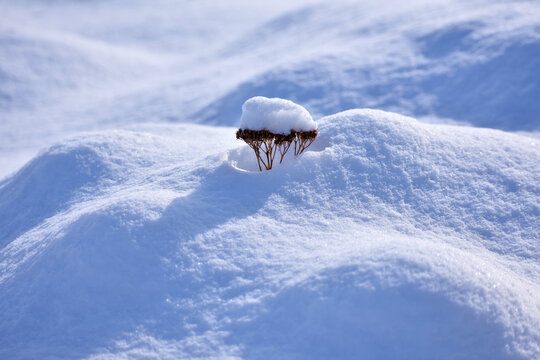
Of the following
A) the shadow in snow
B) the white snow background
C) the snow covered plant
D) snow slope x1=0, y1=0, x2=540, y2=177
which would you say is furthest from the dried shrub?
snow slope x1=0, y1=0, x2=540, y2=177

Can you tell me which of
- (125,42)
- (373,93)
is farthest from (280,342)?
(125,42)

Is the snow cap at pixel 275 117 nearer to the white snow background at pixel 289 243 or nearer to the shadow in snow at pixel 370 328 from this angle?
the white snow background at pixel 289 243

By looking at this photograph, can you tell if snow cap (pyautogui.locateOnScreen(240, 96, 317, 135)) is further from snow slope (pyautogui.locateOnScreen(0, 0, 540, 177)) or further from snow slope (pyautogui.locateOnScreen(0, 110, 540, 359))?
snow slope (pyautogui.locateOnScreen(0, 0, 540, 177))

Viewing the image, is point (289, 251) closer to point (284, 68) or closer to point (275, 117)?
point (275, 117)

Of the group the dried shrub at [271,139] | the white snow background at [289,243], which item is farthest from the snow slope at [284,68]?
the dried shrub at [271,139]

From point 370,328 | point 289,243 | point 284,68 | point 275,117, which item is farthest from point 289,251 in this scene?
point 284,68

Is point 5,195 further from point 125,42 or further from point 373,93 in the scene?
point 125,42
